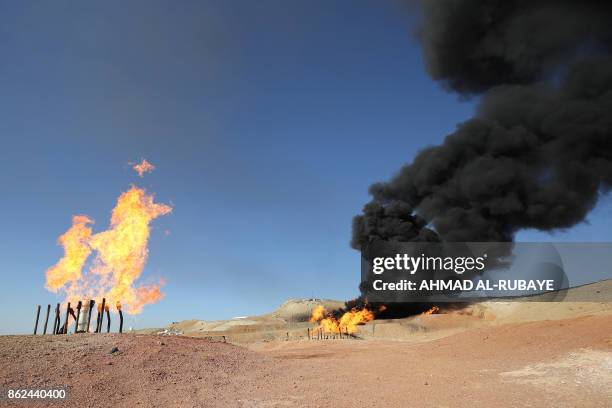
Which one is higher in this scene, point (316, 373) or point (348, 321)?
point (348, 321)

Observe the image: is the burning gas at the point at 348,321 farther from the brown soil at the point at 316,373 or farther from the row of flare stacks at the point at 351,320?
the brown soil at the point at 316,373

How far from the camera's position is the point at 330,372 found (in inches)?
721

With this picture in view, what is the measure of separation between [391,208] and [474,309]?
50.1ft

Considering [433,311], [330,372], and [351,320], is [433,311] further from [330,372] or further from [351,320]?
[330,372]

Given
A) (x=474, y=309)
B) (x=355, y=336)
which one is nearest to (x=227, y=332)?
(x=355, y=336)

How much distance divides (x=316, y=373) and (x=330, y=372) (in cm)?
63

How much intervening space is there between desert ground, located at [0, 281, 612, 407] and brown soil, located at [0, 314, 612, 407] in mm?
35

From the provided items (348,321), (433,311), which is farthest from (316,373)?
(433,311)

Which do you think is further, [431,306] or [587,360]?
[431,306]

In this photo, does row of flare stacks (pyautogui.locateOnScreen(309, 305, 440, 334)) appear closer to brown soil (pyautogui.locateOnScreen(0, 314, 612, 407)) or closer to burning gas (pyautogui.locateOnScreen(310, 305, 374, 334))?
burning gas (pyautogui.locateOnScreen(310, 305, 374, 334))

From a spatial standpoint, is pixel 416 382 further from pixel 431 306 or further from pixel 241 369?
pixel 431 306

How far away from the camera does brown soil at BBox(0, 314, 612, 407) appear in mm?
12977

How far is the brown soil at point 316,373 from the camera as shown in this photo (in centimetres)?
1298

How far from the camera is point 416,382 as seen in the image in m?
15.5
